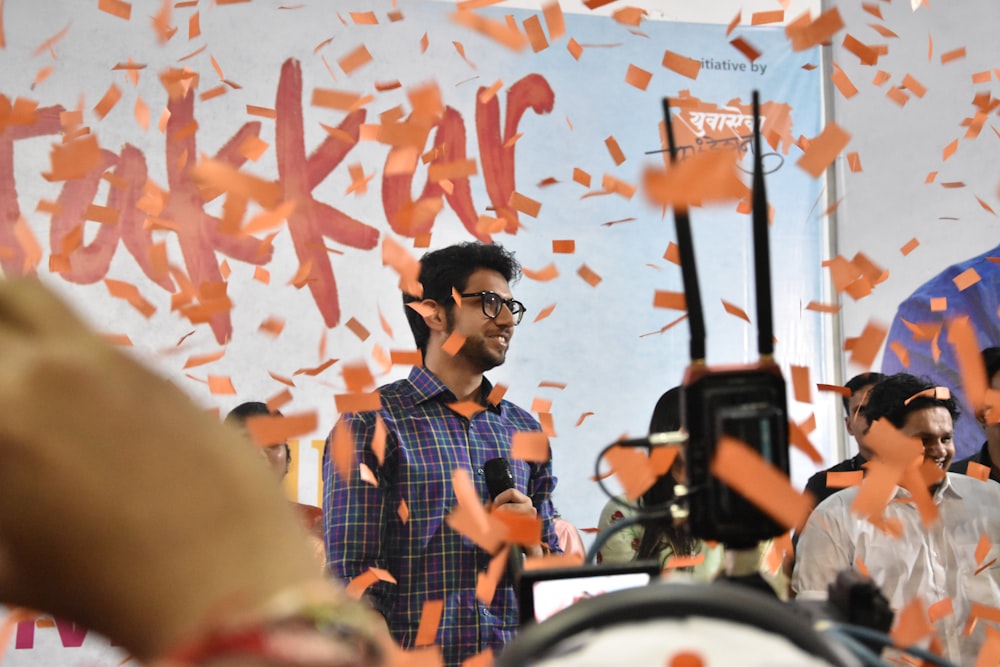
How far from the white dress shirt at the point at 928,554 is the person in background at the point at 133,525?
6.83 feet

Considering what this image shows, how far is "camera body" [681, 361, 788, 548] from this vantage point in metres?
0.58

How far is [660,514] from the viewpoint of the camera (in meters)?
0.66

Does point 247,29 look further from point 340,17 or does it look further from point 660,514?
point 660,514

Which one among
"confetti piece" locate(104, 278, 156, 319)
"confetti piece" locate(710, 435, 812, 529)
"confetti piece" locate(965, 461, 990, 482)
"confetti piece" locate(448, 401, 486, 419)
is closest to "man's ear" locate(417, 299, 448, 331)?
"confetti piece" locate(448, 401, 486, 419)

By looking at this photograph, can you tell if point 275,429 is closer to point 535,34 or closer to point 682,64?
point 535,34

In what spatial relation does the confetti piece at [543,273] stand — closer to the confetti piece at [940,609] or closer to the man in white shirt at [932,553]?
the man in white shirt at [932,553]

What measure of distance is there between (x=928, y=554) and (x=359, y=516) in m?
1.36

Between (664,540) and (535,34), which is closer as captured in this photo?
(664,540)

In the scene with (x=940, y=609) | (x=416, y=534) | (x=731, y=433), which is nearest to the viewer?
(x=731, y=433)

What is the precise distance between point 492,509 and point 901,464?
0.77m

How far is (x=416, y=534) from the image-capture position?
1.99 metres

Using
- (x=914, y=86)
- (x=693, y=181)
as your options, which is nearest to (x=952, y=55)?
(x=914, y=86)

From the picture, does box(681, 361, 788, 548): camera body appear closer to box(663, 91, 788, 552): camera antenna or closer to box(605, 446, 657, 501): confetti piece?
box(663, 91, 788, 552): camera antenna

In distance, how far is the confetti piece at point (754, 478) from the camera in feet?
1.86
